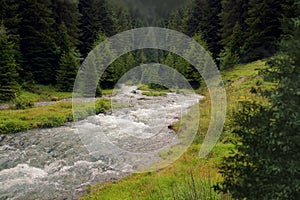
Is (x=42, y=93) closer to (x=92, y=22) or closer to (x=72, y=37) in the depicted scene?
→ (x=72, y=37)

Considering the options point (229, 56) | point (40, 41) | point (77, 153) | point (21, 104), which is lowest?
point (77, 153)

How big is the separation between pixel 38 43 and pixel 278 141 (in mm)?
34189

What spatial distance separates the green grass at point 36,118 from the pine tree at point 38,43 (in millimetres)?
13701

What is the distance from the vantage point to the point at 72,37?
40031 mm

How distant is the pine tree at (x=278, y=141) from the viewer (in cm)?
374

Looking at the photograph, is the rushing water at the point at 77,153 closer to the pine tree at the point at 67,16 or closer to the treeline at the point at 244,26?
the treeline at the point at 244,26

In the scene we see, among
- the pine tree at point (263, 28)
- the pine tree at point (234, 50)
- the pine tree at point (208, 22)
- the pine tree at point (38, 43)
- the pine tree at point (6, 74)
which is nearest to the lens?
the pine tree at point (6, 74)

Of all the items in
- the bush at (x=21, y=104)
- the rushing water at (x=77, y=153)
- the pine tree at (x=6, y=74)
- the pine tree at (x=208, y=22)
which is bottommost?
the rushing water at (x=77, y=153)

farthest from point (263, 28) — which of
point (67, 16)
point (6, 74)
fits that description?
point (67, 16)

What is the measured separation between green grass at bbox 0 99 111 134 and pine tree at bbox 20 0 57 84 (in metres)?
13.7

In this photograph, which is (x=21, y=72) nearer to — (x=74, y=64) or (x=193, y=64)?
(x=74, y=64)

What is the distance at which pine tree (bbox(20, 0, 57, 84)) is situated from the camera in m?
33.4

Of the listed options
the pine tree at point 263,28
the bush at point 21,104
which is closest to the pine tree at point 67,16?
the bush at point 21,104

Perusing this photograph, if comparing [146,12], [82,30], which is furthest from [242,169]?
[146,12]
